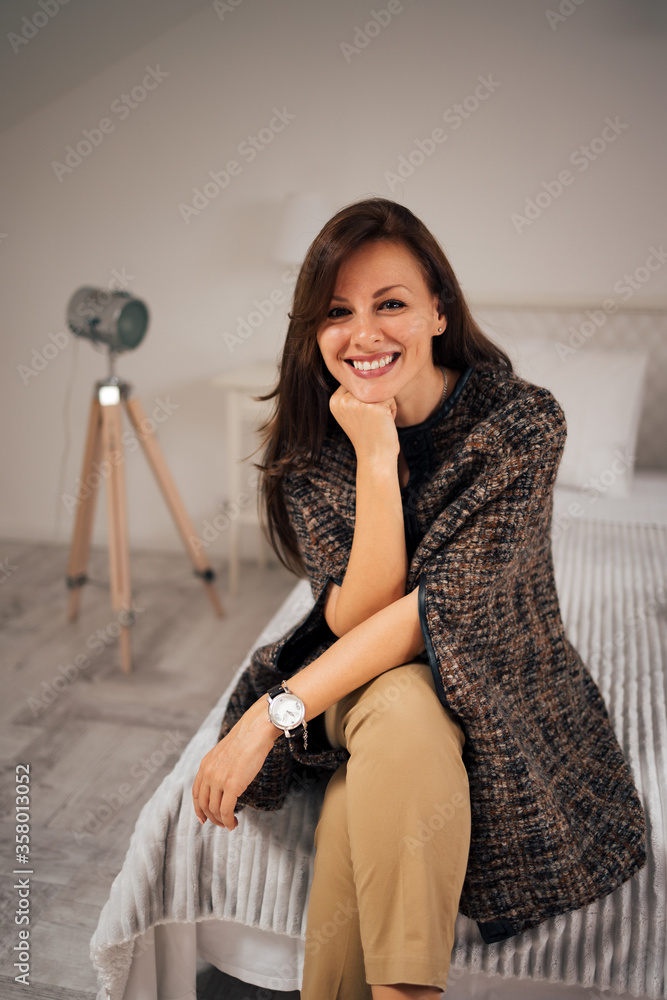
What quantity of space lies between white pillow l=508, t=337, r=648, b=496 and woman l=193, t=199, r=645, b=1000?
46.3 inches

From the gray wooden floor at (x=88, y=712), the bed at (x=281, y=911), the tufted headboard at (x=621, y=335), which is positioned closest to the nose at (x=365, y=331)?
the bed at (x=281, y=911)

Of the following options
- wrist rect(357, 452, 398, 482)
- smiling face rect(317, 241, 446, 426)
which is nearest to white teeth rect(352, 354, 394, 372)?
smiling face rect(317, 241, 446, 426)

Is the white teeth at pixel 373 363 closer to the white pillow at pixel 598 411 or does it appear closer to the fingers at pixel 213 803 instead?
the fingers at pixel 213 803

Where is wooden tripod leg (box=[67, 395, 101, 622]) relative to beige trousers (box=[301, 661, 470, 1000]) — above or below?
above

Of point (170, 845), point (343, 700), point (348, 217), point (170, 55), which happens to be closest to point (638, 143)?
point (170, 55)

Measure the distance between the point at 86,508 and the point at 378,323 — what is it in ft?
4.97

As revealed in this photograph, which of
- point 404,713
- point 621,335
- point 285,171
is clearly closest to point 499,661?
point 404,713

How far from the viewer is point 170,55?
8.80 ft

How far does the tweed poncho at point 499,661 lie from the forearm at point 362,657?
0.03 m

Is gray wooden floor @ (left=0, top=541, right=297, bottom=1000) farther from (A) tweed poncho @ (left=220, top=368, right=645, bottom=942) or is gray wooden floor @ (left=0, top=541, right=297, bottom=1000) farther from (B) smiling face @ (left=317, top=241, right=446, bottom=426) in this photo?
(B) smiling face @ (left=317, top=241, right=446, bottom=426)

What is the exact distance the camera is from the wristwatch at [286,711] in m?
0.98

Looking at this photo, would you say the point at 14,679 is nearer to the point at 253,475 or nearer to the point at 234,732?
the point at 253,475

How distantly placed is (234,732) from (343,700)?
0.51 feet

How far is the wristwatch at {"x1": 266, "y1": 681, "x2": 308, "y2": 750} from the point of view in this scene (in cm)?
98
